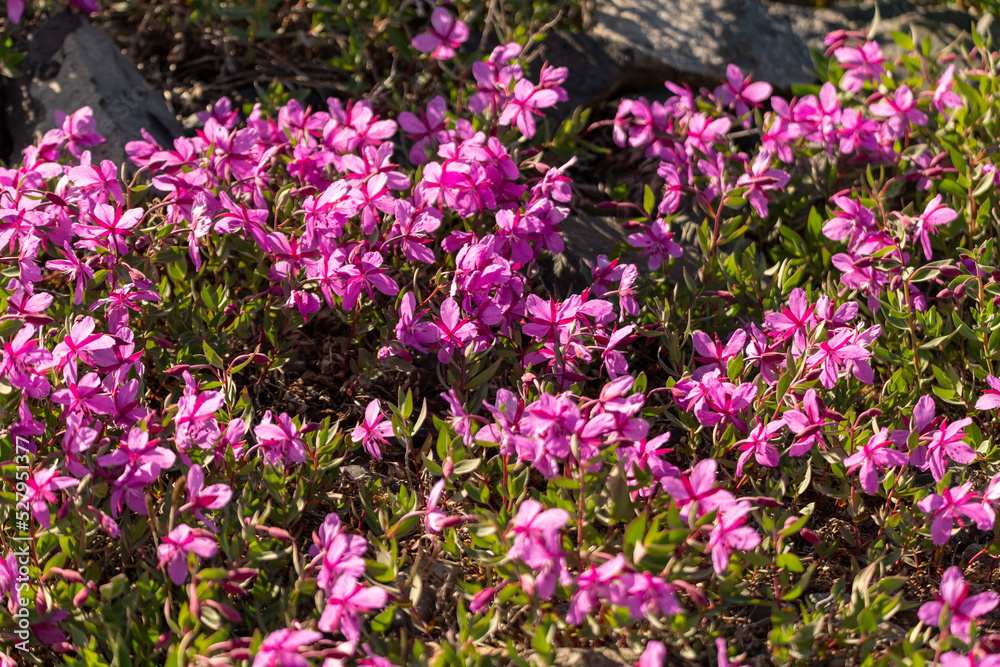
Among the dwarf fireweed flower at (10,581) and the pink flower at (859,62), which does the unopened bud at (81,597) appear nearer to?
the dwarf fireweed flower at (10,581)

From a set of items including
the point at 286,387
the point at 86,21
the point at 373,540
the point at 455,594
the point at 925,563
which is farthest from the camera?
the point at 86,21

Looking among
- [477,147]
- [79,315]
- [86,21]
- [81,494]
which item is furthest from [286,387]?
[86,21]

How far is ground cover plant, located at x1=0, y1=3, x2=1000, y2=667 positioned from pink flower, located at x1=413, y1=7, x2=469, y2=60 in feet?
0.04

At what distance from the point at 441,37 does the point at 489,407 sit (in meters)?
1.78

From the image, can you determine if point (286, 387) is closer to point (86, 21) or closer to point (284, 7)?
point (86, 21)

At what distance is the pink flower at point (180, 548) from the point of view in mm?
1688

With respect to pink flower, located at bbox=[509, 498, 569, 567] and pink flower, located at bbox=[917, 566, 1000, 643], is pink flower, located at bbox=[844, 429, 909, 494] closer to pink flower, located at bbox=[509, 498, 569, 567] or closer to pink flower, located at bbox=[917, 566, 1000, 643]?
pink flower, located at bbox=[917, 566, 1000, 643]

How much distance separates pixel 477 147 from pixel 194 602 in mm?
1455

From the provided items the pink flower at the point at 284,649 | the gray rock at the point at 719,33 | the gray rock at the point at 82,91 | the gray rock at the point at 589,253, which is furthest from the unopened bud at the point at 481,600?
the gray rock at the point at 719,33

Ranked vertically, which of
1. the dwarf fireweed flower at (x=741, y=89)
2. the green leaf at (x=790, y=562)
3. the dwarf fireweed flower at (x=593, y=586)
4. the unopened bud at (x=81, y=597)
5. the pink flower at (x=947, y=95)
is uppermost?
the unopened bud at (x=81, y=597)

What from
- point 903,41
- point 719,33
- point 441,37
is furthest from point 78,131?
point 903,41

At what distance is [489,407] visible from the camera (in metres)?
1.79

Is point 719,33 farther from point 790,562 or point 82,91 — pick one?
point 790,562

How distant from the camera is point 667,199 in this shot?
8.71 feet
